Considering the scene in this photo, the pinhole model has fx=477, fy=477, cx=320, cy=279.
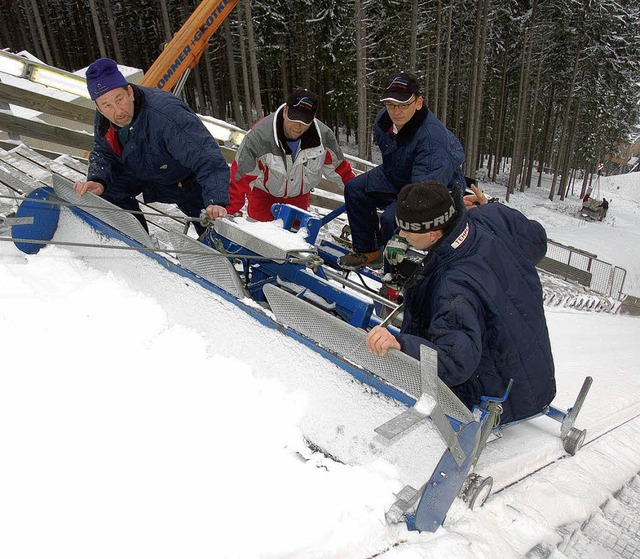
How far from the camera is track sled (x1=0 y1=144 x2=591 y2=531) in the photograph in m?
2.01

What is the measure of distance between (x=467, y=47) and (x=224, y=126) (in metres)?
26.5

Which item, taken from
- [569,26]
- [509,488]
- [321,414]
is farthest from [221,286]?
[569,26]

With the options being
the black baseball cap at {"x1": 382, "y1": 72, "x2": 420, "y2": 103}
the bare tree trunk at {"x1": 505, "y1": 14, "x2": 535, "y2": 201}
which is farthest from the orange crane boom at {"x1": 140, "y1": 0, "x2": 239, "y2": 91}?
the bare tree trunk at {"x1": 505, "y1": 14, "x2": 535, "y2": 201}

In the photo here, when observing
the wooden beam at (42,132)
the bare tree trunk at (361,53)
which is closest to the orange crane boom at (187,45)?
the wooden beam at (42,132)

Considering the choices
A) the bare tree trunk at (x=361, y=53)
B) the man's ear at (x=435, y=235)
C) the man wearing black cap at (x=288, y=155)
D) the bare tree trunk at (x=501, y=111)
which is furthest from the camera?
the bare tree trunk at (x=501, y=111)

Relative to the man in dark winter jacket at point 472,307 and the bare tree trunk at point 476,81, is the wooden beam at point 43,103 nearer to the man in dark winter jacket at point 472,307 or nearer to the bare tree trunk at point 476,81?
the man in dark winter jacket at point 472,307

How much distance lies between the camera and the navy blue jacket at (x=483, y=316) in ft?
6.83

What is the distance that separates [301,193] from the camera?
4891 mm

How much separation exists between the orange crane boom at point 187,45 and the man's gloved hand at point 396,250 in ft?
23.6

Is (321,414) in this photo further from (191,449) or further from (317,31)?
(317,31)

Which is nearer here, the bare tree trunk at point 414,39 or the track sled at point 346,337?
the track sled at point 346,337

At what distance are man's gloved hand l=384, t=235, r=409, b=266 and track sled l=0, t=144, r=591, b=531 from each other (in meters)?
0.30

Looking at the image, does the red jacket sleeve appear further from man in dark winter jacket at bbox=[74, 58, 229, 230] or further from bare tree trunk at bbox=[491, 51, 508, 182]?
bare tree trunk at bbox=[491, 51, 508, 182]

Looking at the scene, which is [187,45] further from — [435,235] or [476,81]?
[476,81]
